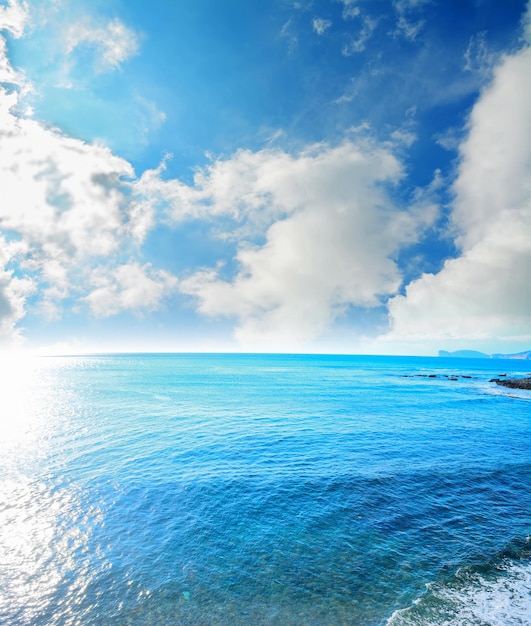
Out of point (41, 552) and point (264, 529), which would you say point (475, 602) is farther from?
point (41, 552)

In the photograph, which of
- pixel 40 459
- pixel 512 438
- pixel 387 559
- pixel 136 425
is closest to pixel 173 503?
pixel 387 559

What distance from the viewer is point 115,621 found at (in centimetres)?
1132

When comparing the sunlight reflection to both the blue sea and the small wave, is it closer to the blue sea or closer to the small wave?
the blue sea

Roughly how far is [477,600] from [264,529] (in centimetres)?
979

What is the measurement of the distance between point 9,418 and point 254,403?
39.6m

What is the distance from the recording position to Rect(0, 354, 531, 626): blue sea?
11.9 m

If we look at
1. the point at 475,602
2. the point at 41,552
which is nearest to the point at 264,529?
the point at 475,602

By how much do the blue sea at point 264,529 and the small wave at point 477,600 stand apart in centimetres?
5

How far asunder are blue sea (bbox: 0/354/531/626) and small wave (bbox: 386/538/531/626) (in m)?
0.05

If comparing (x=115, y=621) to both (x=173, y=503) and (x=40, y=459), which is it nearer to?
(x=173, y=503)

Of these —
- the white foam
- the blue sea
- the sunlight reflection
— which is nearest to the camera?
the white foam

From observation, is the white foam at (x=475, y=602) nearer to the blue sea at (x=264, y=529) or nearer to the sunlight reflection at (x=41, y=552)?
the blue sea at (x=264, y=529)

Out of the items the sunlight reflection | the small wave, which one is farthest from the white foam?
the sunlight reflection

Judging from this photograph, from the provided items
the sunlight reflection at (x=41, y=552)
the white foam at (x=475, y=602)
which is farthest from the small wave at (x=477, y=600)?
the sunlight reflection at (x=41, y=552)
